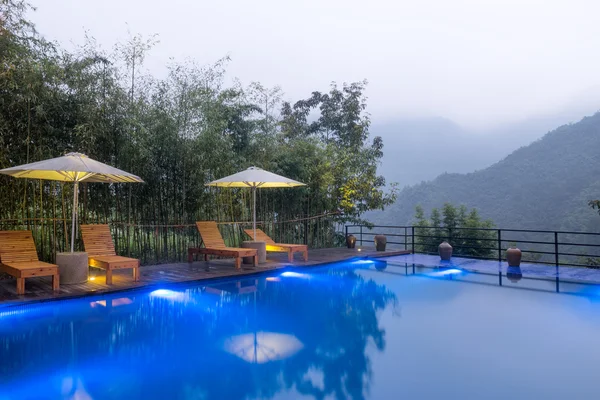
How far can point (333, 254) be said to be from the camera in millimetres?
9539

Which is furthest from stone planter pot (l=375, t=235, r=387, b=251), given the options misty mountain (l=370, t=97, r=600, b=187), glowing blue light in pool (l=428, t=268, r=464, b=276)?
misty mountain (l=370, t=97, r=600, b=187)

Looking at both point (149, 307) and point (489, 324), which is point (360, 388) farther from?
point (149, 307)

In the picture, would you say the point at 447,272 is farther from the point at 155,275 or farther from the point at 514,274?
the point at 155,275

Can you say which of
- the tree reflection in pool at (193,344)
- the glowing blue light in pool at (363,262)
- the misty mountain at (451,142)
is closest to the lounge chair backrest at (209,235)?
the tree reflection in pool at (193,344)

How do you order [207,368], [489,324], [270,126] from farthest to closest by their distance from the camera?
1. [270,126]
2. [489,324]
3. [207,368]

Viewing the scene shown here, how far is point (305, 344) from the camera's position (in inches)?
156

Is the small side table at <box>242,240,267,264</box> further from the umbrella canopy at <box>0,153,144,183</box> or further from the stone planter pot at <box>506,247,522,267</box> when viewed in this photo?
the stone planter pot at <box>506,247,522,267</box>

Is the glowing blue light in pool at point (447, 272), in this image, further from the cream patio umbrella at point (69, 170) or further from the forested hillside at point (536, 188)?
the forested hillside at point (536, 188)

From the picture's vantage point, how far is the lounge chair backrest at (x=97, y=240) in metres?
6.37

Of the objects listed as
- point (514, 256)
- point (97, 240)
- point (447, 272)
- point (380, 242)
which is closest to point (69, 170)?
point (97, 240)

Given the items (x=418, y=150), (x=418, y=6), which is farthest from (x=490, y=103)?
(x=418, y=6)

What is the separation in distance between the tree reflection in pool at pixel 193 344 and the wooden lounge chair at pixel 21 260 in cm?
44

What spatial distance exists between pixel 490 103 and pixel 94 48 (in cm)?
10953

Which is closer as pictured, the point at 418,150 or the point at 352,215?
the point at 352,215
